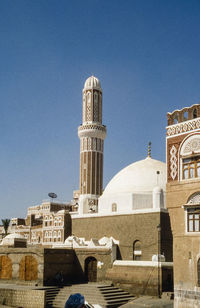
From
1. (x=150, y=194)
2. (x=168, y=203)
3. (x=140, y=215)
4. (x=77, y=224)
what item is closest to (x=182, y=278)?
(x=168, y=203)

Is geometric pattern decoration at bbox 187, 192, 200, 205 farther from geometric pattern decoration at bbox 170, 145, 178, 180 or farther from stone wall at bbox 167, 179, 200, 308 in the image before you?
geometric pattern decoration at bbox 170, 145, 178, 180

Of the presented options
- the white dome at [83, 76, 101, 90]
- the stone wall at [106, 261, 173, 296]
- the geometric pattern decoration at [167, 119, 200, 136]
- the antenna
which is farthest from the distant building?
the geometric pattern decoration at [167, 119, 200, 136]

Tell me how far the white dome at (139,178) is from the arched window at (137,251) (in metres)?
4.16

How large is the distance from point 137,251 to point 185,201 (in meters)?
9.89

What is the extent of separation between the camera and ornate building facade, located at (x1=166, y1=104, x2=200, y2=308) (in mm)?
16719

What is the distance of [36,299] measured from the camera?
66.2ft

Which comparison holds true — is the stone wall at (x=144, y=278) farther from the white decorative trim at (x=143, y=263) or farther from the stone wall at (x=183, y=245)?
the stone wall at (x=183, y=245)

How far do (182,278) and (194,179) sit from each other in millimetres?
4266

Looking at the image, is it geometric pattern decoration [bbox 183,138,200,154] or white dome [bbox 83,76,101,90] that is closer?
geometric pattern decoration [bbox 183,138,200,154]

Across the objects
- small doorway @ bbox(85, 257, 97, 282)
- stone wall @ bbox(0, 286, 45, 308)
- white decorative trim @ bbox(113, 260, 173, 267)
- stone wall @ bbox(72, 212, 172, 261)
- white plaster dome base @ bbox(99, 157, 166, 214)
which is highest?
white plaster dome base @ bbox(99, 157, 166, 214)

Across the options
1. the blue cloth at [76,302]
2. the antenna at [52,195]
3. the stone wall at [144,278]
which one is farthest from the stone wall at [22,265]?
the antenna at [52,195]

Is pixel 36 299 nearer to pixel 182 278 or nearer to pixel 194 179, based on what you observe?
pixel 182 278

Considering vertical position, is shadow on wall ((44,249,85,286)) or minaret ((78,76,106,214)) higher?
minaret ((78,76,106,214))

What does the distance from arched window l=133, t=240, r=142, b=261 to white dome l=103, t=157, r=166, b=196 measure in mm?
4160
